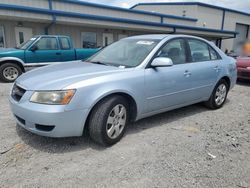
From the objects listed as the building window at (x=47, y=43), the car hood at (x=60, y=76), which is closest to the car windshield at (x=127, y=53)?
the car hood at (x=60, y=76)

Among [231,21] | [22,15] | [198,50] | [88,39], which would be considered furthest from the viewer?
[231,21]

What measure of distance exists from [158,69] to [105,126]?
1312 millimetres

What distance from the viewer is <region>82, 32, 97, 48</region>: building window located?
16.8 meters

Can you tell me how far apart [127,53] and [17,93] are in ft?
6.14

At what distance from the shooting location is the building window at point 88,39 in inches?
661

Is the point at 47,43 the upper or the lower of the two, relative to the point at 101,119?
upper

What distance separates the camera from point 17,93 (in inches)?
132

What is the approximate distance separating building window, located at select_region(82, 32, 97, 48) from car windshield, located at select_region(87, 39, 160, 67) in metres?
12.8

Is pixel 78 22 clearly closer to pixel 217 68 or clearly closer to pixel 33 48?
pixel 33 48

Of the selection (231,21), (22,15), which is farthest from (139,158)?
→ (231,21)

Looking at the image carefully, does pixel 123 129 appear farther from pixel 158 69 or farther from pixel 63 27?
pixel 63 27

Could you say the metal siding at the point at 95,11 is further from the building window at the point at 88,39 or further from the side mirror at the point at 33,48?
the side mirror at the point at 33,48

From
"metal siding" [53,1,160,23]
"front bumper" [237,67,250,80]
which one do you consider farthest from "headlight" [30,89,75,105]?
"metal siding" [53,1,160,23]

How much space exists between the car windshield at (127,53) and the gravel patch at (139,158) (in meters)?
1.17
